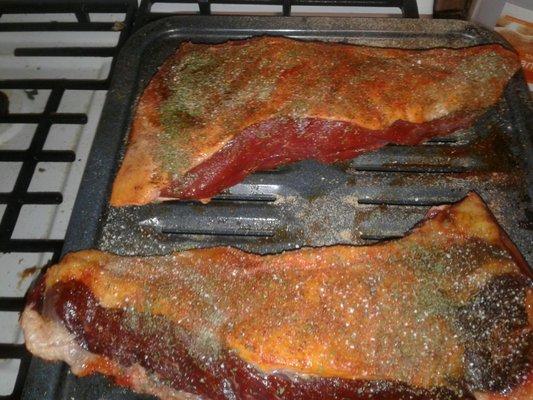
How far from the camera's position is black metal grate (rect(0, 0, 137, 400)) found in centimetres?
201

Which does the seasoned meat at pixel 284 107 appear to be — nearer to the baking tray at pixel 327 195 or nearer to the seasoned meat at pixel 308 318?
the baking tray at pixel 327 195

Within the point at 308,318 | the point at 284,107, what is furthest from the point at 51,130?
the point at 308,318

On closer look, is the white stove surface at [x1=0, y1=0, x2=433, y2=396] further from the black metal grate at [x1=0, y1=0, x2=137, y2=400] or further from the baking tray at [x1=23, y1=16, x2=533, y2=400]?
the baking tray at [x1=23, y1=16, x2=533, y2=400]

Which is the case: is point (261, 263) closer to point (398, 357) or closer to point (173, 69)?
point (398, 357)

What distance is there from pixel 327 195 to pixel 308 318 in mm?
574

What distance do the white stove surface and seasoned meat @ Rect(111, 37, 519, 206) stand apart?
0.55 metres

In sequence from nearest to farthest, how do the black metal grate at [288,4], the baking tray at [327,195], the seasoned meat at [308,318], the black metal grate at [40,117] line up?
the seasoned meat at [308,318] < the baking tray at [327,195] < the black metal grate at [40,117] < the black metal grate at [288,4]

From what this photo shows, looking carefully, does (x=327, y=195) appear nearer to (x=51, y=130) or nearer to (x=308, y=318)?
(x=308, y=318)

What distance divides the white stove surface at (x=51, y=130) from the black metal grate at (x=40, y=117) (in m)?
0.07

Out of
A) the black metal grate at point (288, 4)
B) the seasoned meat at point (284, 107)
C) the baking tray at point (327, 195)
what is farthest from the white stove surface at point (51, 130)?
the seasoned meat at point (284, 107)

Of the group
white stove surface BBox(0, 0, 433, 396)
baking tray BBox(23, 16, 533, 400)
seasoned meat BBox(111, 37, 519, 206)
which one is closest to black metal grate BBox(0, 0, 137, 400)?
white stove surface BBox(0, 0, 433, 396)

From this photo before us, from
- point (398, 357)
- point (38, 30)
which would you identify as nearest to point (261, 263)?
point (398, 357)

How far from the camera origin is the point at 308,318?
149 centimetres

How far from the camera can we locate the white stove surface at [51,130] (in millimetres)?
2082
